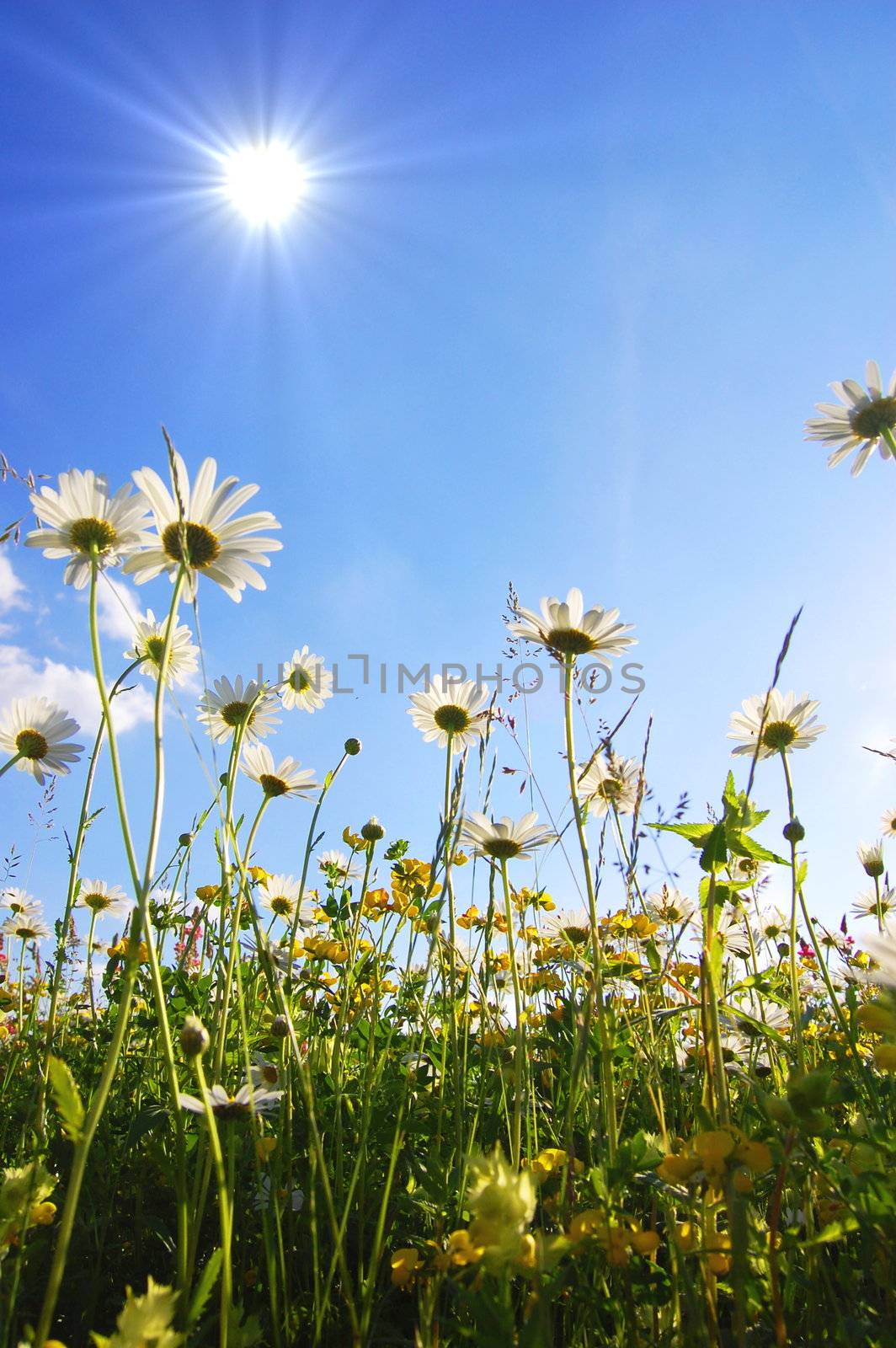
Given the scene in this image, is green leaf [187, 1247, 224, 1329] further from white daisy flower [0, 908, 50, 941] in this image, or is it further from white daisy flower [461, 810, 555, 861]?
white daisy flower [0, 908, 50, 941]

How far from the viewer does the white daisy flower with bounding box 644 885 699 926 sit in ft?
8.77

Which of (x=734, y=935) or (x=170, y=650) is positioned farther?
(x=734, y=935)

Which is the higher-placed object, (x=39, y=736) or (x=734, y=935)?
(x=39, y=736)

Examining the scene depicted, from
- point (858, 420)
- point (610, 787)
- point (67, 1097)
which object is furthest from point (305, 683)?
point (858, 420)

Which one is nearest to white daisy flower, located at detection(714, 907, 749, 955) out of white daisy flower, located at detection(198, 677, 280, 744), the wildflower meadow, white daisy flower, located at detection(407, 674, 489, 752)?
the wildflower meadow

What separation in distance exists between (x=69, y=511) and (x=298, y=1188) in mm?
1492

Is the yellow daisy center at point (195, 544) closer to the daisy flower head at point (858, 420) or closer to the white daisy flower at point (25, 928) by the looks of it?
the daisy flower head at point (858, 420)

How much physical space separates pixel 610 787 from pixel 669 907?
832 millimetres

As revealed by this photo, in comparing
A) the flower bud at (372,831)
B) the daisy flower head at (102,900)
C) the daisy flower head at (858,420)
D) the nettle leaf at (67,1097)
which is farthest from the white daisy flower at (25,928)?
the daisy flower head at (858,420)

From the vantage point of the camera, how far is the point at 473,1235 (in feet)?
2.25

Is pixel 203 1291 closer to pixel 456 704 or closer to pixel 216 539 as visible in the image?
pixel 216 539

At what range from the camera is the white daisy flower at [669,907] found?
267 cm

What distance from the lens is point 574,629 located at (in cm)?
203

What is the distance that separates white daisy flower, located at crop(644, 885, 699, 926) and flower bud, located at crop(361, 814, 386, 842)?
0.91m
